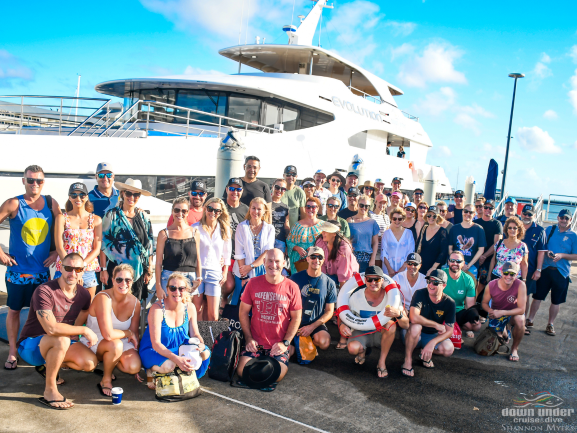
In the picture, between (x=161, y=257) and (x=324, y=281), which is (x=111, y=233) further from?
(x=324, y=281)

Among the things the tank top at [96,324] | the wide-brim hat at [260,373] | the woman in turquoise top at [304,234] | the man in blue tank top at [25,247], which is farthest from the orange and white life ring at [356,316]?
the man in blue tank top at [25,247]

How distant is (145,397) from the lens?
3844 millimetres

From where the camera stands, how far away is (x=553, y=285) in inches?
247

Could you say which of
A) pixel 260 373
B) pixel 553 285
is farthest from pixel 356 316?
pixel 553 285

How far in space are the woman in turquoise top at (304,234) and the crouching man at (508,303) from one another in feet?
7.48

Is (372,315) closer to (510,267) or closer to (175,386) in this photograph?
(510,267)

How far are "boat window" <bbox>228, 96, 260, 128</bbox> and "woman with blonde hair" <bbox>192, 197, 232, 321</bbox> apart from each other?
21.7 feet

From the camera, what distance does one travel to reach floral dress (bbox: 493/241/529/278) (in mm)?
5930

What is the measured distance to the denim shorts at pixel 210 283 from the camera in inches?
187

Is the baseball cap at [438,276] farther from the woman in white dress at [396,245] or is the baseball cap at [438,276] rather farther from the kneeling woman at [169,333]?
the kneeling woman at [169,333]

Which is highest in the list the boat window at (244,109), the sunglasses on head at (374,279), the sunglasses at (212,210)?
the boat window at (244,109)

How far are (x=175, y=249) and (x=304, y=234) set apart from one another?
5.47 ft

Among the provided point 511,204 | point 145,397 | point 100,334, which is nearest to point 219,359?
point 145,397

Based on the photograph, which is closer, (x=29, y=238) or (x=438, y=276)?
(x=29, y=238)
